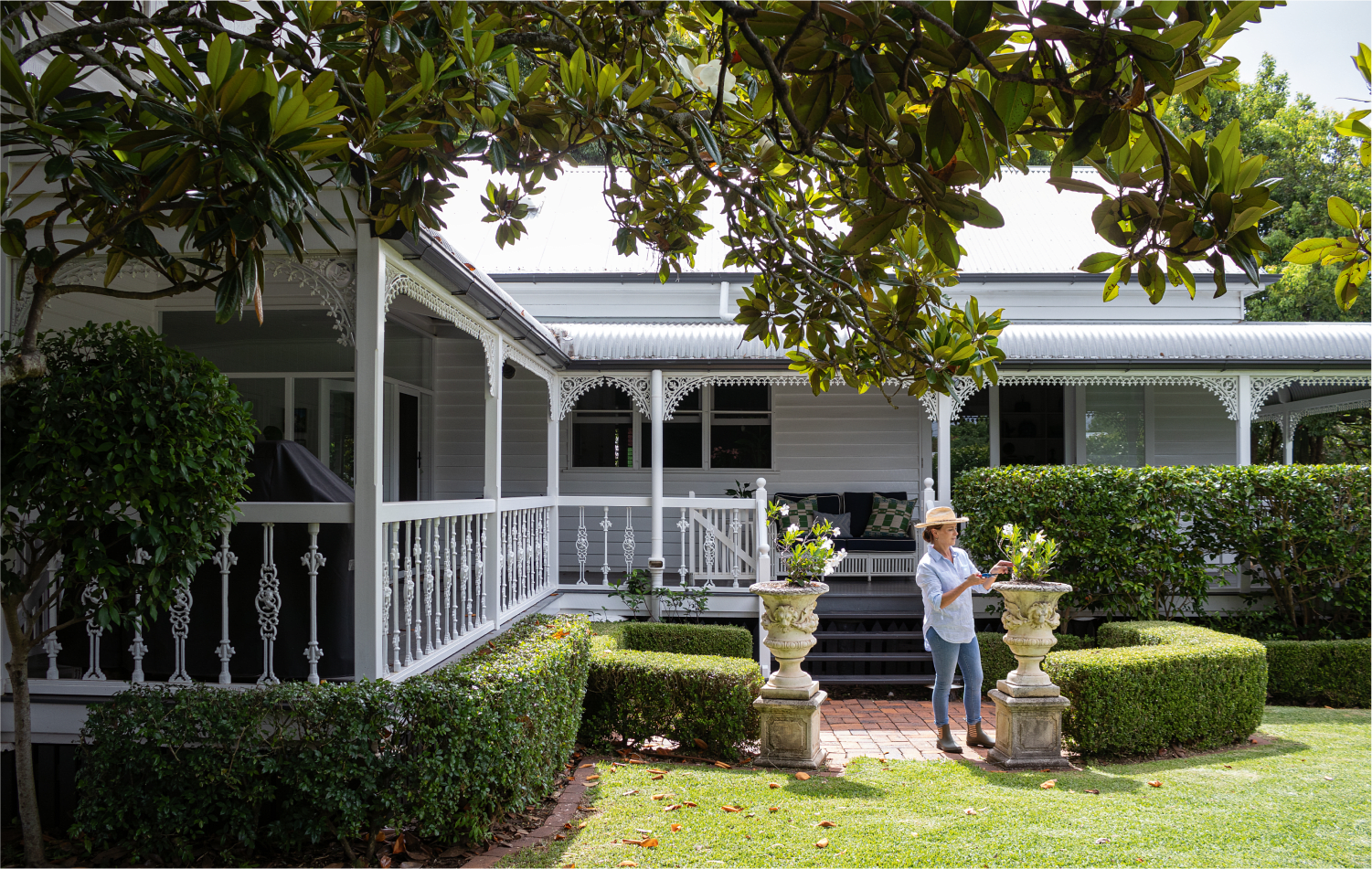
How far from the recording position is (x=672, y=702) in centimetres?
680

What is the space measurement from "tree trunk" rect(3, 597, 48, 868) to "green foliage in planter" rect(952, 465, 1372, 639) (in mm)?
8540

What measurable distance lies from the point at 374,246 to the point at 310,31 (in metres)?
1.85

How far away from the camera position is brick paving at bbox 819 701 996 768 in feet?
23.4

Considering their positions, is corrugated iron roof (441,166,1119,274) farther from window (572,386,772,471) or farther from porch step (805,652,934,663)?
porch step (805,652,934,663)

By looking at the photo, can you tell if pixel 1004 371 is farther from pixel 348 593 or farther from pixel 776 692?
pixel 348 593

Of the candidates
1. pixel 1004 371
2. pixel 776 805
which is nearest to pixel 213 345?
pixel 776 805

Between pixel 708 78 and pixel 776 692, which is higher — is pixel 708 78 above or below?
above

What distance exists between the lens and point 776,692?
6691 millimetres

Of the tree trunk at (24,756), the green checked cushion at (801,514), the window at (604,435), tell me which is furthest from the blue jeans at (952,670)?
the window at (604,435)

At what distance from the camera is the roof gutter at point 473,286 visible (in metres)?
5.40

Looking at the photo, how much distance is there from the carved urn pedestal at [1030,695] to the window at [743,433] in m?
6.41

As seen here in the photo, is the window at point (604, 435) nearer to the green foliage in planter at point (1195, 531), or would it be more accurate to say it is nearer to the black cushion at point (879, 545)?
the black cushion at point (879, 545)

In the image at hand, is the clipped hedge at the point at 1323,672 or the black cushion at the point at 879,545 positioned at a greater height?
the black cushion at the point at 879,545

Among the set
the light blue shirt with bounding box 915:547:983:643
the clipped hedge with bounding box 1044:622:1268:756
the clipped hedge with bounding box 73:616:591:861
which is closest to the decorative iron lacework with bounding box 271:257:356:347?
the clipped hedge with bounding box 73:616:591:861
